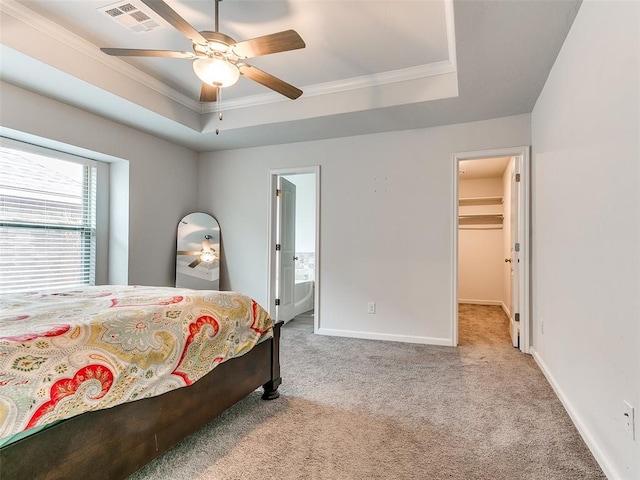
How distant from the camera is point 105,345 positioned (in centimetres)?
128

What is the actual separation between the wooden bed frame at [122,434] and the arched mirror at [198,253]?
8.39 ft

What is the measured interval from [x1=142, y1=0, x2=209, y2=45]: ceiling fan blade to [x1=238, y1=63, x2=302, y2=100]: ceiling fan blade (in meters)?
0.30

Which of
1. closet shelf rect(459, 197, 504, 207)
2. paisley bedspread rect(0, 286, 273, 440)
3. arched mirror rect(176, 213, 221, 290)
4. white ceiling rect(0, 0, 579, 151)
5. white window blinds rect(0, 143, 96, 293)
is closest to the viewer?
paisley bedspread rect(0, 286, 273, 440)

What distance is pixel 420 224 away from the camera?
12.0 ft

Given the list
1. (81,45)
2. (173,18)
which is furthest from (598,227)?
(81,45)

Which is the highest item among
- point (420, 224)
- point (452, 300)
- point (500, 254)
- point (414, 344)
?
point (420, 224)

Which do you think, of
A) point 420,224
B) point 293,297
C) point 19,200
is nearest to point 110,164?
point 19,200

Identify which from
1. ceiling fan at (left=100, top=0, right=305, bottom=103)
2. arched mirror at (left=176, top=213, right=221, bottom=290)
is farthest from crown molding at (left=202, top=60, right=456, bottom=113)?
arched mirror at (left=176, top=213, right=221, bottom=290)

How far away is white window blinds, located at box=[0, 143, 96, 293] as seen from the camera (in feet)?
9.61

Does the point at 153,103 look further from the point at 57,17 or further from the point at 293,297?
the point at 293,297

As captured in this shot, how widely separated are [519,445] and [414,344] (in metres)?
1.82

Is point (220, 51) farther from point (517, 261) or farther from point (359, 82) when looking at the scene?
point (517, 261)

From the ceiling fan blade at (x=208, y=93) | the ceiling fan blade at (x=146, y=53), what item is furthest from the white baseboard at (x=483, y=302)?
the ceiling fan blade at (x=146, y=53)

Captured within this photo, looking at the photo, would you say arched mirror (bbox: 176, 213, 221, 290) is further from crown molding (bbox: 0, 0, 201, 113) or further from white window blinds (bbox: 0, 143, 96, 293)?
crown molding (bbox: 0, 0, 201, 113)
